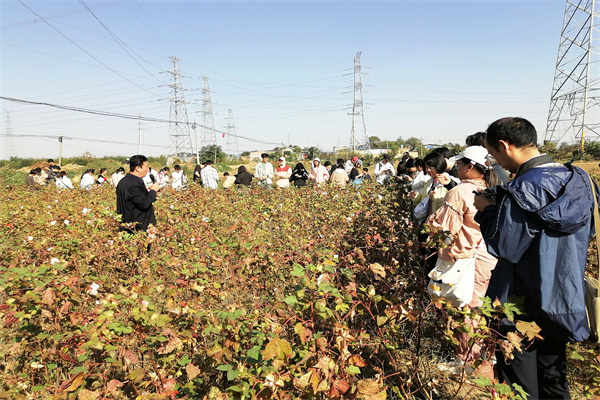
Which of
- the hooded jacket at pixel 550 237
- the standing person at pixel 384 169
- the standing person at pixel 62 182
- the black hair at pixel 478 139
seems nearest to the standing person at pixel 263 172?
the standing person at pixel 384 169

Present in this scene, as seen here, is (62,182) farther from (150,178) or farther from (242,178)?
(150,178)

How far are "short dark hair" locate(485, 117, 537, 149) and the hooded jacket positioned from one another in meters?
0.15

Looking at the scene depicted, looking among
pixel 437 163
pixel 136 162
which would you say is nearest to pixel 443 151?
pixel 437 163

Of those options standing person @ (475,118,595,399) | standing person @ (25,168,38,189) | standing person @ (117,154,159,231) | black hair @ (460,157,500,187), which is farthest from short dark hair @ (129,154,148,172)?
standing person @ (25,168,38,189)

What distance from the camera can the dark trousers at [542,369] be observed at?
1.82 meters

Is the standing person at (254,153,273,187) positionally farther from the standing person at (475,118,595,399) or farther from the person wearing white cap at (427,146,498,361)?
the standing person at (475,118,595,399)

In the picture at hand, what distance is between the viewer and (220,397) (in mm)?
1373

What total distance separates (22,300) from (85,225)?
241 cm

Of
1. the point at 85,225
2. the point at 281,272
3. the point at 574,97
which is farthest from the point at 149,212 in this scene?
the point at 574,97

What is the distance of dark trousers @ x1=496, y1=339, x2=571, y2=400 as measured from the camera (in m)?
1.82

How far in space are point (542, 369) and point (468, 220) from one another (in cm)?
92

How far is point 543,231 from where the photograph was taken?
5.29ft

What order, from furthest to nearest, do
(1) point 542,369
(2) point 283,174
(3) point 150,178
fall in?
(2) point 283,174, (3) point 150,178, (1) point 542,369

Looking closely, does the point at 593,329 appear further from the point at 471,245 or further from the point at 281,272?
the point at 281,272
